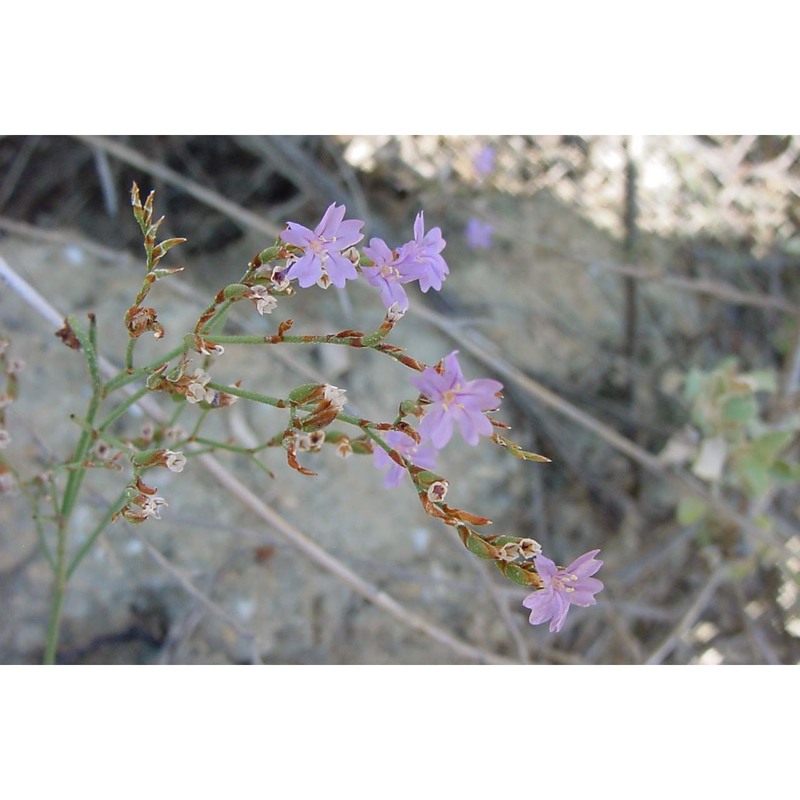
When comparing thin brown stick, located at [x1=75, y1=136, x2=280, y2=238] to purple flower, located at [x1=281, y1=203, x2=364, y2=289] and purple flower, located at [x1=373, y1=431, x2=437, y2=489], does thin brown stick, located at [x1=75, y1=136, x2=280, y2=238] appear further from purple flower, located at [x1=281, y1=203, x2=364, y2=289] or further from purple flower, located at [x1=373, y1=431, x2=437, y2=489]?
purple flower, located at [x1=373, y1=431, x2=437, y2=489]

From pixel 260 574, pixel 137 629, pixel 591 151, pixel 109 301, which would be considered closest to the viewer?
pixel 137 629

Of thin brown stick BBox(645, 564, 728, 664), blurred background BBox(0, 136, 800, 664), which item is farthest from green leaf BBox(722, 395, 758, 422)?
thin brown stick BBox(645, 564, 728, 664)

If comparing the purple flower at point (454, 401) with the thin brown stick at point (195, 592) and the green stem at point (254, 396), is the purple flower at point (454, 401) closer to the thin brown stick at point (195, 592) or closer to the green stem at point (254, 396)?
the green stem at point (254, 396)

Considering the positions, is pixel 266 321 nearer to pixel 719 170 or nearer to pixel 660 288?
pixel 660 288

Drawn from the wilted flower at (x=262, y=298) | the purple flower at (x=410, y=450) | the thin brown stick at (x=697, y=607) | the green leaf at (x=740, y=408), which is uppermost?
the wilted flower at (x=262, y=298)

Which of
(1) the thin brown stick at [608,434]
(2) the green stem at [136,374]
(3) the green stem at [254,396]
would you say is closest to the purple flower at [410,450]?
(3) the green stem at [254,396]

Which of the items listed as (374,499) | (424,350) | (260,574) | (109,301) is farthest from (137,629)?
(424,350)
